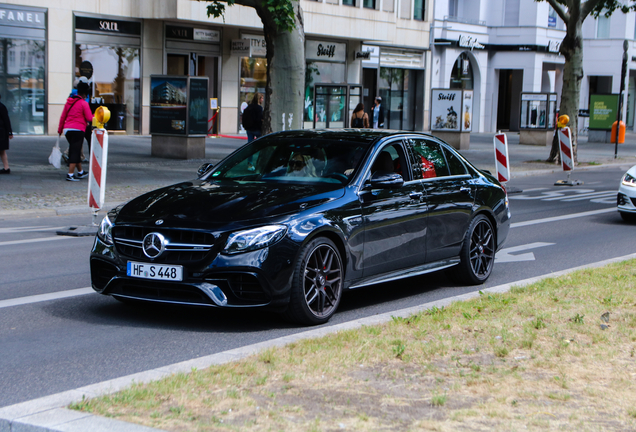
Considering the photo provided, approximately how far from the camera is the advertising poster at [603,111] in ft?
131

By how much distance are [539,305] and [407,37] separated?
125ft

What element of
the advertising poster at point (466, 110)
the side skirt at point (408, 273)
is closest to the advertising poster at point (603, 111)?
the advertising poster at point (466, 110)

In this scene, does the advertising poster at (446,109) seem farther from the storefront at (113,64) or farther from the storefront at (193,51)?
the storefront at (113,64)

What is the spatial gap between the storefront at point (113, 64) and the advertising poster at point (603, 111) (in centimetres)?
2095

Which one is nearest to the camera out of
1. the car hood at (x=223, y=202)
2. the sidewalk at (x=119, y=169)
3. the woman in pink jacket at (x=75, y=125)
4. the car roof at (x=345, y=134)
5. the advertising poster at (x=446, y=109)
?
the car hood at (x=223, y=202)

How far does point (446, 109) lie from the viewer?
105ft

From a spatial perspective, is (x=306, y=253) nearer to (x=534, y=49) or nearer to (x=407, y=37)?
(x=407, y=37)

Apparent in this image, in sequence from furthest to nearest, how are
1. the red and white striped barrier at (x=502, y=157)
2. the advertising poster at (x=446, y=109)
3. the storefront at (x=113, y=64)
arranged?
the advertising poster at (x=446, y=109) < the storefront at (x=113, y=64) < the red and white striped barrier at (x=502, y=157)

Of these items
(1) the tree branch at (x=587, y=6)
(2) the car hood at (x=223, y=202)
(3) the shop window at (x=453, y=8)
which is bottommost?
(2) the car hood at (x=223, y=202)

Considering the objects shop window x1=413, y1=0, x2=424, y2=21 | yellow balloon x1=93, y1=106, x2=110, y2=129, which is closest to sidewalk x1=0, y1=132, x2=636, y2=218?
yellow balloon x1=93, y1=106, x2=110, y2=129

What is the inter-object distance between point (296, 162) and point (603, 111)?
1412 inches

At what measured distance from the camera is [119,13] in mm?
29672

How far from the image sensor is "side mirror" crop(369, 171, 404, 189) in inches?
285

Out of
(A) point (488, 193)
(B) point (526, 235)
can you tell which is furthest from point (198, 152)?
(A) point (488, 193)
